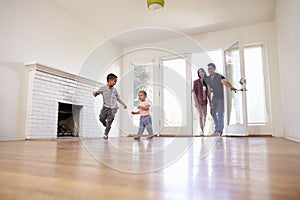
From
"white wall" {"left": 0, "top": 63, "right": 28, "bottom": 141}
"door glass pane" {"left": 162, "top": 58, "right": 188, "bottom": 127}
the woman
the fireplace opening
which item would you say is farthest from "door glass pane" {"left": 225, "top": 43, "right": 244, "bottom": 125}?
"white wall" {"left": 0, "top": 63, "right": 28, "bottom": 141}

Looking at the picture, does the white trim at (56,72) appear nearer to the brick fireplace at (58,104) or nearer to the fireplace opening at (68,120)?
the brick fireplace at (58,104)

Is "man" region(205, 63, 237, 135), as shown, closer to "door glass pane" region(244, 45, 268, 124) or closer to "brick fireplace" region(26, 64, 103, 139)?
"door glass pane" region(244, 45, 268, 124)

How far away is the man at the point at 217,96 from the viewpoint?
13.7ft

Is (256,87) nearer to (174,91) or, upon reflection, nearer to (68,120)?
(174,91)

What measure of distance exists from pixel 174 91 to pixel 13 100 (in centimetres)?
332

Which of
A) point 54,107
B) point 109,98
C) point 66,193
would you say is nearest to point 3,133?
point 54,107

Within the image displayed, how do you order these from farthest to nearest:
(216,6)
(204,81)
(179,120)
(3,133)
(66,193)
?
(179,120), (204,81), (216,6), (3,133), (66,193)

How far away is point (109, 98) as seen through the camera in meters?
3.07

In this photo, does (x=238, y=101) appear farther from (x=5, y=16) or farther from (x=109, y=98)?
(x=5, y=16)

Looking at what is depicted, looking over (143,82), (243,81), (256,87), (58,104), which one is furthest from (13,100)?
(256,87)

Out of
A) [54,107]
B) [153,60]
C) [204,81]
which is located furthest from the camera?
[153,60]

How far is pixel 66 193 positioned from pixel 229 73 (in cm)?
429

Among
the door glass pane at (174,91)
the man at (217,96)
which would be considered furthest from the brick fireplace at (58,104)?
the man at (217,96)

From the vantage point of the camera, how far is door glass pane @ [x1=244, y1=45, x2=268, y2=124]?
446 cm
